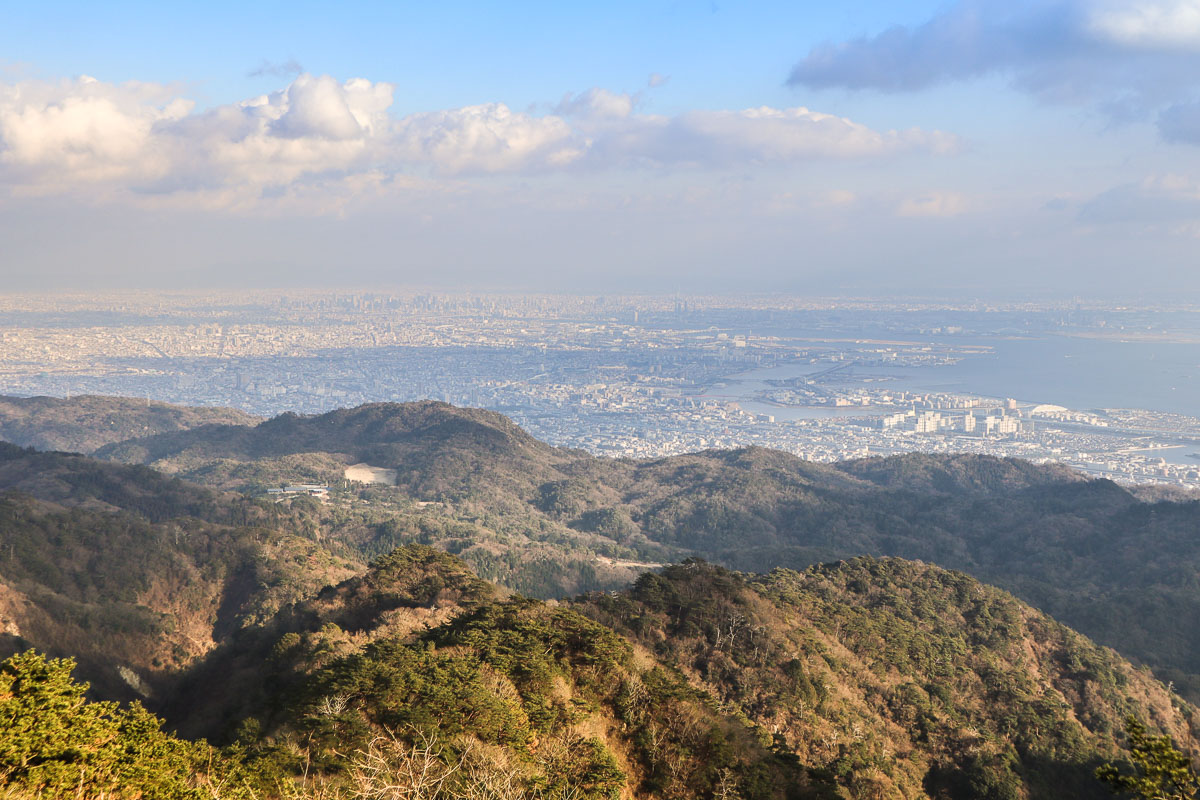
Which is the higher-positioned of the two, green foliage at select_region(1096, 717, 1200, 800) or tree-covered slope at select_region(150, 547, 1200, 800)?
green foliage at select_region(1096, 717, 1200, 800)

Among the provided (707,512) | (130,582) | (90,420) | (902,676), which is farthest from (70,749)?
(90,420)

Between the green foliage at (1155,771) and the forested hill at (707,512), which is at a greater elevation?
the green foliage at (1155,771)

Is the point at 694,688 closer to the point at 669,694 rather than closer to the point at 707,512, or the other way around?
the point at 669,694

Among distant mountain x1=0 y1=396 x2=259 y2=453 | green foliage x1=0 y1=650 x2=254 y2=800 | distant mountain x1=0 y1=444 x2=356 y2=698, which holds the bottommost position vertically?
distant mountain x1=0 y1=396 x2=259 y2=453

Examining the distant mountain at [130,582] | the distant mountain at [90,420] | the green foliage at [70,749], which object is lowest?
the distant mountain at [90,420]

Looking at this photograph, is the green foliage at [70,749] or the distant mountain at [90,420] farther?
the distant mountain at [90,420]

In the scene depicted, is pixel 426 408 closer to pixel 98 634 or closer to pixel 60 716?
pixel 98 634

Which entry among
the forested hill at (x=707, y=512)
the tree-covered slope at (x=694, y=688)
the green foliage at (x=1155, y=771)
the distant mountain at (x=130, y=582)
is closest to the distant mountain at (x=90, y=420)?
the forested hill at (x=707, y=512)

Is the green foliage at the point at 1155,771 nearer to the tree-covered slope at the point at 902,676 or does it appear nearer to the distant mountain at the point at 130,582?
the tree-covered slope at the point at 902,676

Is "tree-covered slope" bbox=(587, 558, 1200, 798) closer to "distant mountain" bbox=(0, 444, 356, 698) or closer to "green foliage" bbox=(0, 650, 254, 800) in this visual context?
"green foliage" bbox=(0, 650, 254, 800)

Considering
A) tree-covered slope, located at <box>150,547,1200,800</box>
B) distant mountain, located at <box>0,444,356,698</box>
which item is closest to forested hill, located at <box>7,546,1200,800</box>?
tree-covered slope, located at <box>150,547,1200,800</box>
